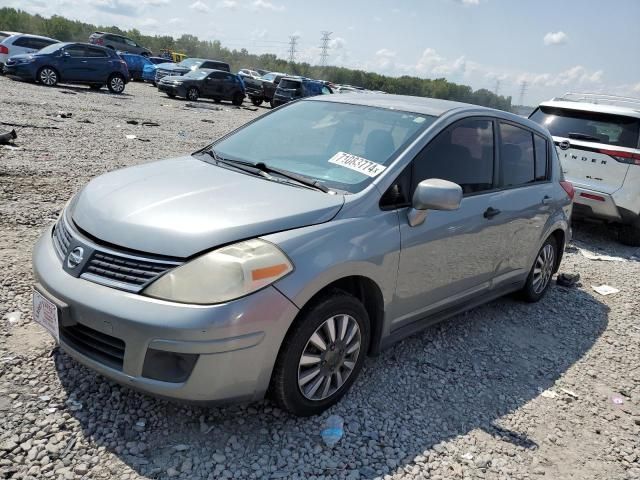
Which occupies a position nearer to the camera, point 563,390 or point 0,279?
point 563,390

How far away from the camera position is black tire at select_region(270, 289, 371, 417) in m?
2.79

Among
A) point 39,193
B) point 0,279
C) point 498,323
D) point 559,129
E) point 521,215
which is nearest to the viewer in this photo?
point 0,279

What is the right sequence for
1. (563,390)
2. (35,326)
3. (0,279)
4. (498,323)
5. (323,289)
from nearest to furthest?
(323,289) < (35,326) < (563,390) < (0,279) < (498,323)

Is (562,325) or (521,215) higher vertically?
(521,215)

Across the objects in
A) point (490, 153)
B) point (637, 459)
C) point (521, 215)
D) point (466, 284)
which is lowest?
point (637, 459)

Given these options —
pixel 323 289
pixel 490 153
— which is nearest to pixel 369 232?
pixel 323 289

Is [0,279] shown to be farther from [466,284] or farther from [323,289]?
[466,284]

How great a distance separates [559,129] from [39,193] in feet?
22.4

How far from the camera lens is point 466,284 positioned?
4059 millimetres

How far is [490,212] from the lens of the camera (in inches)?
160

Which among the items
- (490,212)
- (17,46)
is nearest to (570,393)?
(490,212)

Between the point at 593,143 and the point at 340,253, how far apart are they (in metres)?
6.07

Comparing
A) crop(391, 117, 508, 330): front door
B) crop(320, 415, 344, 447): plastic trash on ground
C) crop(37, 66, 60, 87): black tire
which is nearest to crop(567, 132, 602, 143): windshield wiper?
crop(391, 117, 508, 330): front door

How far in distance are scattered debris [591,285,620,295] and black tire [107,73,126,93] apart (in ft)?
64.6
